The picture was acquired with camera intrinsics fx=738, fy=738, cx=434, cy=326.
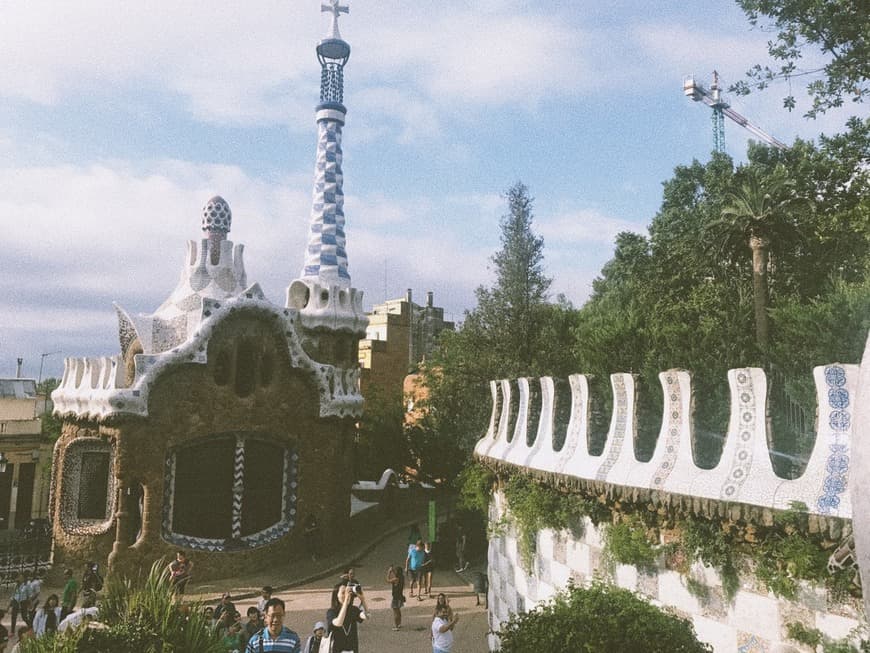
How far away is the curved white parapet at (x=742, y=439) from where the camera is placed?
6.86 meters

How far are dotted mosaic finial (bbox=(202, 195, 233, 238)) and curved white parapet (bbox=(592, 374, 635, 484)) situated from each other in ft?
52.7

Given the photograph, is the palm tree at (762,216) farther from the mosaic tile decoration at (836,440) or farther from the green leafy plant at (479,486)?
the mosaic tile decoration at (836,440)

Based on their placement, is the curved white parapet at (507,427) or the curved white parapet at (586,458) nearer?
the curved white parapet at (586,458)

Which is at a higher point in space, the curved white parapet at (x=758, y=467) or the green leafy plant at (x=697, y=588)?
the curved white parapet at (x=758, y=467)

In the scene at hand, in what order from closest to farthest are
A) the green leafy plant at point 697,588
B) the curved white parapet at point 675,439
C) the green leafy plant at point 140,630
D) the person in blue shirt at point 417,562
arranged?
the green leafy plant at point 140,630 → the green leafy plant at point 697,588 → the curved white parapet at point 675,439 → the person in blue shirt at point 417,562

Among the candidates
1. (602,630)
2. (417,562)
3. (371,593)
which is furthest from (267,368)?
(602,630)

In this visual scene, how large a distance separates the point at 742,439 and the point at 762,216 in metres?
14.9

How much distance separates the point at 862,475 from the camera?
1.53m

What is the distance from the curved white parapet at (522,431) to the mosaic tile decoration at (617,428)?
2970 millimetres

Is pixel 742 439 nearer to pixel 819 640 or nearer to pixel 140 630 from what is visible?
pixel 819 640

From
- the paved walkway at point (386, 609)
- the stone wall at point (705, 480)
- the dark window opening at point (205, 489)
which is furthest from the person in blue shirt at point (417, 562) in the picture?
the dark window opening at point (205, 489)

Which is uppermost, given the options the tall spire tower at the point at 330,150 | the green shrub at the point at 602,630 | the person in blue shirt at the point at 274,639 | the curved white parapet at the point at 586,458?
the tall spire tower at the point at 330,150

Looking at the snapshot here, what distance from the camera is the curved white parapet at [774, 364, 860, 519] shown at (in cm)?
591

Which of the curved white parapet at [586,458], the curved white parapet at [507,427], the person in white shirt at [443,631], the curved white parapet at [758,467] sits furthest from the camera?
the curved white parapet at [507,427]
